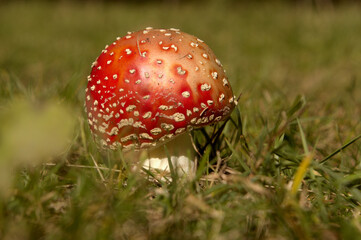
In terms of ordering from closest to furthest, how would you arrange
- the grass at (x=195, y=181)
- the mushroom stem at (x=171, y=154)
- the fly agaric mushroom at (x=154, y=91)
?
the grass at (x=195, y=181) → the fly agaric mushroom at (x=154, y=91) → the mushroom stem at (x=171, y=154)

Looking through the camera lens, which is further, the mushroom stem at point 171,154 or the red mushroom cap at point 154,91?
the mushroom stem at point 171,154

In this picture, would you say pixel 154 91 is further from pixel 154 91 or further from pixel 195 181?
pixel 195 181

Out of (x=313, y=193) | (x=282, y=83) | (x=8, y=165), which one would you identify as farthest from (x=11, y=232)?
(x=282, y=83)

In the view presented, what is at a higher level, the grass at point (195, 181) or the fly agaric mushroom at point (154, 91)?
the fly agaric mushroom at point (154, 91)

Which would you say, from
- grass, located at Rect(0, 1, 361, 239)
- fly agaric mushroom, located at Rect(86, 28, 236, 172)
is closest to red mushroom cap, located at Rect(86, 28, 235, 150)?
fly agaric mushroom, located at Rect(86, 28, 236, 172)

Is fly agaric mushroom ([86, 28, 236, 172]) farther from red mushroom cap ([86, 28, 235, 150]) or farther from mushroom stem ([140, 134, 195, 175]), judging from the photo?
mushroom stem ([140, 134, 195, 175])

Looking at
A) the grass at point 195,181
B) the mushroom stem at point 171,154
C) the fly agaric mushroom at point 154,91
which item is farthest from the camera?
the mushroom stem at point 171,154

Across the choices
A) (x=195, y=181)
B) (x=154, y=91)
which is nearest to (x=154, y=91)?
(x=154, y=91)

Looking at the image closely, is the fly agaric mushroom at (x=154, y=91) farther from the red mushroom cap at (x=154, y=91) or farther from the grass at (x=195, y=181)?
the grass at (x=195, y=181)

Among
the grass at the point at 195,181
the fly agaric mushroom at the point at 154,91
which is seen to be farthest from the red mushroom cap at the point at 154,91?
the grass at the point at 195,181
